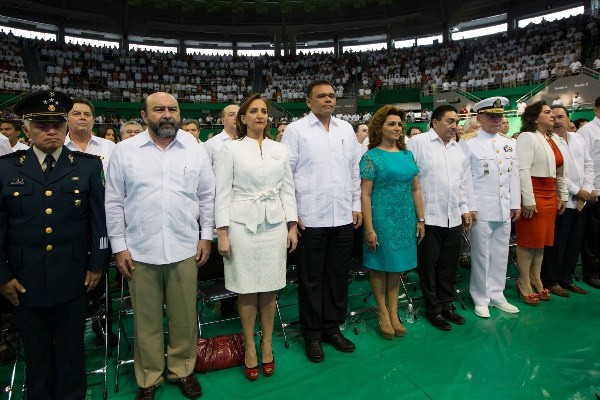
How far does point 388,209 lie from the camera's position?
123 inches

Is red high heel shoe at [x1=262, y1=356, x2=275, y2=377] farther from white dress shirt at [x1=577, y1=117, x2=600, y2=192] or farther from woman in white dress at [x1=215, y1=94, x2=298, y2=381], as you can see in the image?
white dress shirt at [x1=577, y1=117, x2=600, y2=192]

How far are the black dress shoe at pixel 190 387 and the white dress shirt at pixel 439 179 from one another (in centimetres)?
229

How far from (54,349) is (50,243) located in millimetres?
659

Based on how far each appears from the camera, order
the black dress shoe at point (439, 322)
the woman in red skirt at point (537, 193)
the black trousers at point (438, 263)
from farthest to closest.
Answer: the woman in red skirt at point (537, 193), the black trousers at point (438, 263), the black dress shoe at point (439, 322)

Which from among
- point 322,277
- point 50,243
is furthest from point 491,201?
point 50,243

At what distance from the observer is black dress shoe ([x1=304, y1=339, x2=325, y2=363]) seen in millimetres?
2867

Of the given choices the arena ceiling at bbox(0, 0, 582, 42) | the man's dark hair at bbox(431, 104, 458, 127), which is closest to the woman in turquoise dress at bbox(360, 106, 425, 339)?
the man's dark hair at bbox(431, 104, 458, 127)

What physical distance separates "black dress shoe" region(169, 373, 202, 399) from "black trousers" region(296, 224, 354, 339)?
90 centimetres

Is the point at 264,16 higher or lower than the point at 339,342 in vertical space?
higher

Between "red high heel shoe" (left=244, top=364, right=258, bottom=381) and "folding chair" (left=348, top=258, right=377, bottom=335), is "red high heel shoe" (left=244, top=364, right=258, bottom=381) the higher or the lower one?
the lower one

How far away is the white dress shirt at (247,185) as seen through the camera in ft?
8.39

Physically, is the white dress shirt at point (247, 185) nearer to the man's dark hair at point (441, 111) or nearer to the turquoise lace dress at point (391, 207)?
the turquoise lace dress at point (391, 207)

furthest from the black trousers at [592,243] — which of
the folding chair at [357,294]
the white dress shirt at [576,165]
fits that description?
the folding chair at [357,294]

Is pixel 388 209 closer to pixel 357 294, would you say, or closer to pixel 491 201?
pixel 491 201
